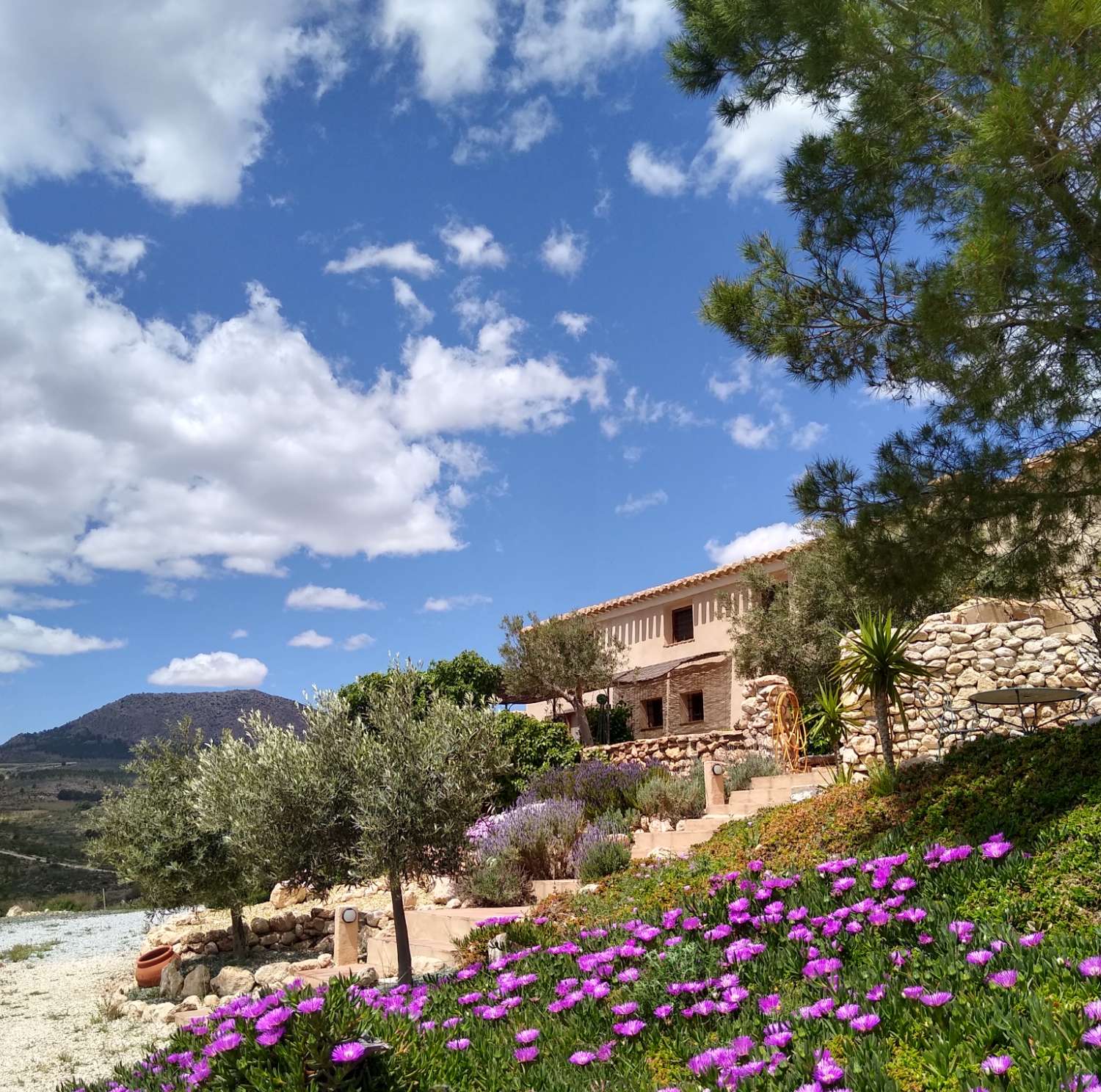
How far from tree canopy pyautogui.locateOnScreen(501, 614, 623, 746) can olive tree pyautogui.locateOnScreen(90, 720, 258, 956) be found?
12.2 m

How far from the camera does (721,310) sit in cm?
819

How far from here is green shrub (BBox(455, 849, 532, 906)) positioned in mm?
9953

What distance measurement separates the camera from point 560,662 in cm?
2331

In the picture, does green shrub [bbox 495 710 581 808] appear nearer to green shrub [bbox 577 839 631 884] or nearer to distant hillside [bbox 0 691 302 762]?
green shrub [bbox 577 839 631 884]

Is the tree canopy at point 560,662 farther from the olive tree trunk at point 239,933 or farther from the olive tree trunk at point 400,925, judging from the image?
the olive tree trunk at point 400,925

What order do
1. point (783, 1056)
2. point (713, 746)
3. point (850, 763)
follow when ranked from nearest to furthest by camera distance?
point (783, 1056) → point (850, 763) → point (713, 746)

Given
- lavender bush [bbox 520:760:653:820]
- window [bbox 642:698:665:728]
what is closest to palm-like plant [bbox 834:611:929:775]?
lavender bush [bbox 520:760:653:820]

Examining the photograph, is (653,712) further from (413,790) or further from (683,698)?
(413,790)

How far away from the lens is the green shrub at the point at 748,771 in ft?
43.7

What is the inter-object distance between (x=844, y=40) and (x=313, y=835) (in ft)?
26.6

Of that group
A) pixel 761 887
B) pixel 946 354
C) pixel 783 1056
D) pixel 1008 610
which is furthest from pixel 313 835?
pixel 1008 610

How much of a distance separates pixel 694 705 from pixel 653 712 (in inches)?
70.0

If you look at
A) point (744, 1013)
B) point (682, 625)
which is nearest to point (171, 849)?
point (744, 1013)

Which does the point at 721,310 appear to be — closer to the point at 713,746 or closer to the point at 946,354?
the point at 946,354
